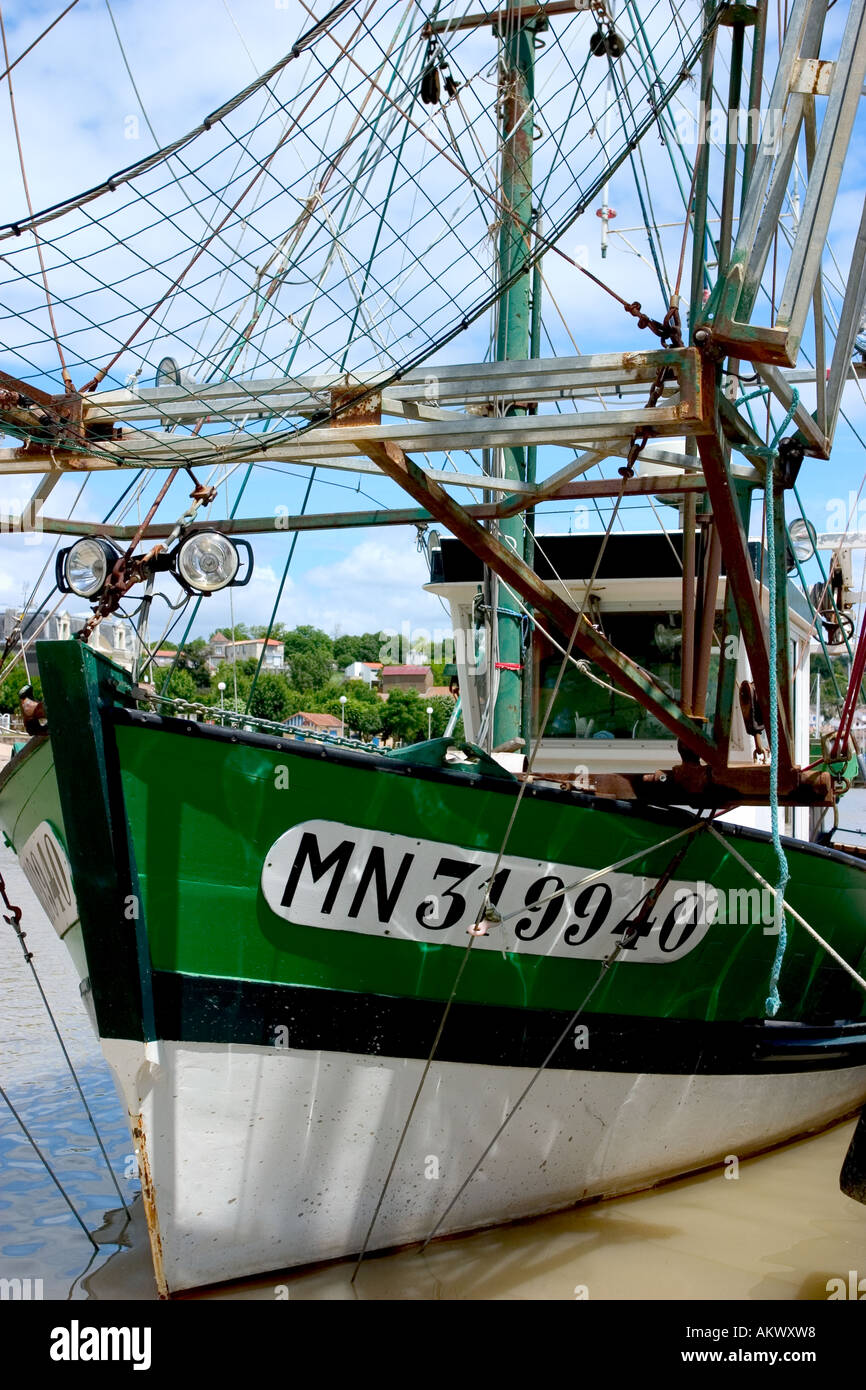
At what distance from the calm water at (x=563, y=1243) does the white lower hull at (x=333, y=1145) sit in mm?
148

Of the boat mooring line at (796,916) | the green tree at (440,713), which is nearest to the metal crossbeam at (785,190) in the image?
the boat mooring line at (796,916)

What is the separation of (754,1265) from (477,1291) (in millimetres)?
1549

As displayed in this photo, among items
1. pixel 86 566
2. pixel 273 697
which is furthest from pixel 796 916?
pixel 273 697

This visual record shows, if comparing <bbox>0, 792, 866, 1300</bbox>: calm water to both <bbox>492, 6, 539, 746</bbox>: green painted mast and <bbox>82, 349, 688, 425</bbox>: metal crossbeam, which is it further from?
<bbox>82, 349, 688, 425</bbox>: metal crossbeam

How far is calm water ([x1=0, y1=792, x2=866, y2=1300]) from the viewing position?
576 cm

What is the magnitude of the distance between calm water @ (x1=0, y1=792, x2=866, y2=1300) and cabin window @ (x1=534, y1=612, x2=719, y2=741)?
3.05 meters

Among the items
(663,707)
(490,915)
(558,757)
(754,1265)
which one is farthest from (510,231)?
(754,1265)

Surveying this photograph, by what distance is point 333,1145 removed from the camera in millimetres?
5520

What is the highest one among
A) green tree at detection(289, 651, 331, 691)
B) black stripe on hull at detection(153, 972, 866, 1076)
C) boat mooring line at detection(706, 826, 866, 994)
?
green tree at detection(289, 651, 331, 691)

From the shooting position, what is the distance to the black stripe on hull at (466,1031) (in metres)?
5.31

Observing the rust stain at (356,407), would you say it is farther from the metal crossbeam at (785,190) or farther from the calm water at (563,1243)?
the calm water at (563,1243)

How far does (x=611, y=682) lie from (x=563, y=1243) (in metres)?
3.94

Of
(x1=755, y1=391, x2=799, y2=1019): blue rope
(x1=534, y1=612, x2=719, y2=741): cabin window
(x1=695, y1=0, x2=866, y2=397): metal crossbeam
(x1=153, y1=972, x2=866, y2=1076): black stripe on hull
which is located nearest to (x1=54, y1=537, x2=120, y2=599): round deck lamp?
(x1=153, y1=972, x2=866, y2=1076): black stripe on hull

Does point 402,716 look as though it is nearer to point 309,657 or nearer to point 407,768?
point 309,657
